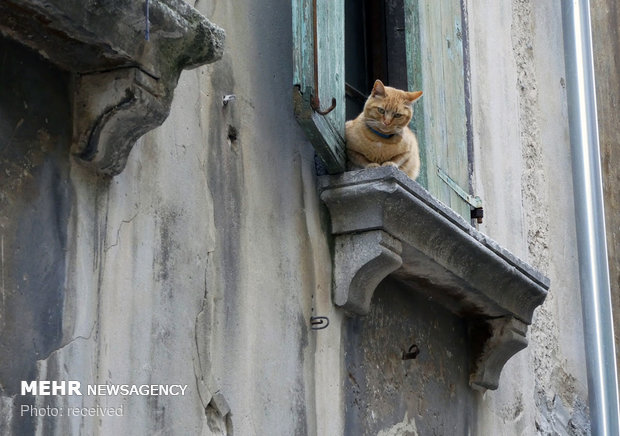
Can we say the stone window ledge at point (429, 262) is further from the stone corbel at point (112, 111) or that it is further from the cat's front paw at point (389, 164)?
the stone corbel at point (112, 111)

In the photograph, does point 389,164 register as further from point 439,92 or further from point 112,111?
point 112,111

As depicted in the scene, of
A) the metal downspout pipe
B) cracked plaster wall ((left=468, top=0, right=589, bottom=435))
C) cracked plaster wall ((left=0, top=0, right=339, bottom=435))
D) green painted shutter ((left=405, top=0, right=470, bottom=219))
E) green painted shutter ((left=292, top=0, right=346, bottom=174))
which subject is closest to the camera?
cracked plaster wall ((left=0, top=0, right=339, bottom=435))

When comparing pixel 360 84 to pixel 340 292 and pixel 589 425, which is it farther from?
pixel 589 425

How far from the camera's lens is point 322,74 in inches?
166

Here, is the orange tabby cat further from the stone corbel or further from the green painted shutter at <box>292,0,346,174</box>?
the stone corbel

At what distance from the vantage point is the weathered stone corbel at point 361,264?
14.3 ft

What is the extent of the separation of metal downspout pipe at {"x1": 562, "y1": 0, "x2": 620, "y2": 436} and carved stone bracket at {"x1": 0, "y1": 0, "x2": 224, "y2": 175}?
11.0ft

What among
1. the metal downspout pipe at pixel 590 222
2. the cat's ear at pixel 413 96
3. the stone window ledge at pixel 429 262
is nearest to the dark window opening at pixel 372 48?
the cat's ear at pixel 413 96

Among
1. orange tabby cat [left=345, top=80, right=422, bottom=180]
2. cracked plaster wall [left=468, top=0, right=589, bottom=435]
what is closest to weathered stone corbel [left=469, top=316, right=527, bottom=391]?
cracked plaster wall [left=468, top=0, right=589, bottom=435]

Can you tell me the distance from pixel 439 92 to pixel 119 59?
2.07 meters

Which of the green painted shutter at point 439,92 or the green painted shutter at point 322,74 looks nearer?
the green painted shutter at point 322,74

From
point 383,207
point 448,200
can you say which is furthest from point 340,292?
point 448,200

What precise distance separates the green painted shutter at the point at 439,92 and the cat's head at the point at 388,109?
9.4 inches

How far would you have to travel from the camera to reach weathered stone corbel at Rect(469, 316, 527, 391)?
5332 millimetres
